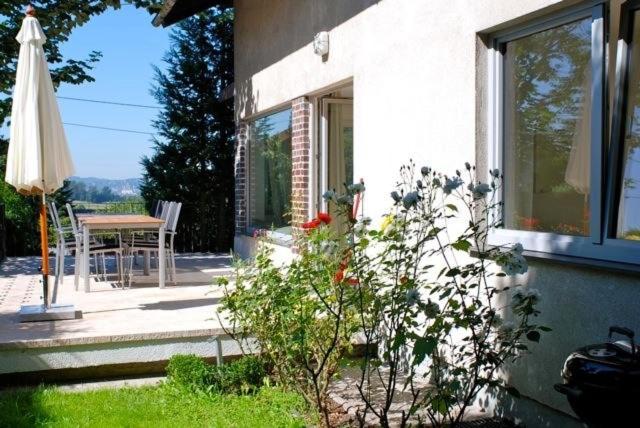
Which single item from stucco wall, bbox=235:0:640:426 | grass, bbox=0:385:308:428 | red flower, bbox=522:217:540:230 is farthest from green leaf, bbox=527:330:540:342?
grass, bbox=0:385:308:428

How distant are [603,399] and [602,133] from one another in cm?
162

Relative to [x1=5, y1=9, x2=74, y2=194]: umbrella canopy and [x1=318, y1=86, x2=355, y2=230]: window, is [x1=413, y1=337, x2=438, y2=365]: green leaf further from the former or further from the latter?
[x1=318, y1=86, x2=355, y2=230]: window

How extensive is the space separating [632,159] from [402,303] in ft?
4.43

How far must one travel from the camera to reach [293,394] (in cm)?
435

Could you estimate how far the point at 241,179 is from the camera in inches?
414

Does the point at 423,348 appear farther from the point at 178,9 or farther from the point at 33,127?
the point at 178,9

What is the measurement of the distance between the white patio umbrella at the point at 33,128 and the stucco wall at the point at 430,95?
267 centimetres

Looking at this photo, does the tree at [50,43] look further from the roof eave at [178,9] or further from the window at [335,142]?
the window at [335,142]

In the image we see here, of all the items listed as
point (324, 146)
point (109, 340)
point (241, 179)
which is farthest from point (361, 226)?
point (241, 179)

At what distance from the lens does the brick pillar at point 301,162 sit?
7.59 m

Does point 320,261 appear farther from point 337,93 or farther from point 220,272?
point 220,272

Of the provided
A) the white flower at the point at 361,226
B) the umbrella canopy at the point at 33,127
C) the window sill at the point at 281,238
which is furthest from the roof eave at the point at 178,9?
the white flower at the point at 361,226

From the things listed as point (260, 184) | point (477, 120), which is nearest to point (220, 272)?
point (260, 184)

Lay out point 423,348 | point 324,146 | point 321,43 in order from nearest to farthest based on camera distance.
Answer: point 423,348 → point 321,43 → point 324,146
